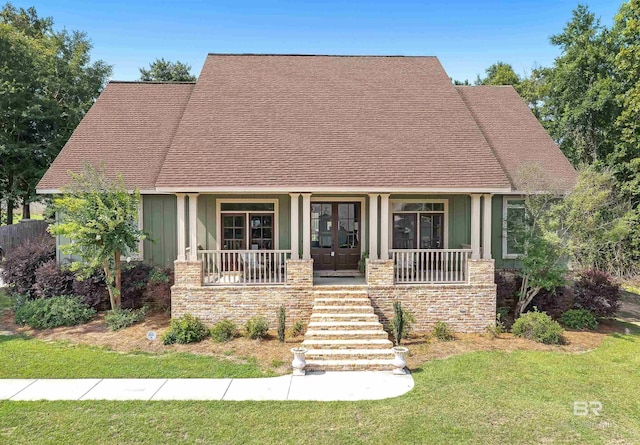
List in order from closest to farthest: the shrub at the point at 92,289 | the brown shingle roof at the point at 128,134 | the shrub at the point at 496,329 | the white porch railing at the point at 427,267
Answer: the shrub at the point at 496,329, the white porch railing at the point at 427,267, the shrub at the point at 92,289, the brown shingle roof at the point at 128,134

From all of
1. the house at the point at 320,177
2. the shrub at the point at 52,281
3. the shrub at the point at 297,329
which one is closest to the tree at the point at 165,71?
the house at the point at 320,177

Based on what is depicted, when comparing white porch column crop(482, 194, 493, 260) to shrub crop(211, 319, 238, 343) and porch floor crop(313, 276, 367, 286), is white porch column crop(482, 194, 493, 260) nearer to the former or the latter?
porch floor crop(313, 276, 367, 286)

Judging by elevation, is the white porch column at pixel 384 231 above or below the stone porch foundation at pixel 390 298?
above

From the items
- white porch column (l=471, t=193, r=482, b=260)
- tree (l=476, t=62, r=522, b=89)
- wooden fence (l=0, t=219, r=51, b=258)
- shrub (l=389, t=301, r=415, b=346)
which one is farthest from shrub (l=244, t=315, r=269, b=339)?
tree (l=476, t=62, r=522, b=89)

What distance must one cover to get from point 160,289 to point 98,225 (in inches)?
101

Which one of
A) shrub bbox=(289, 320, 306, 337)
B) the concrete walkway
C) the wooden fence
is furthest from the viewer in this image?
the wooden fence

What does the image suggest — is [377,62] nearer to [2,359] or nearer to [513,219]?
[513,219]

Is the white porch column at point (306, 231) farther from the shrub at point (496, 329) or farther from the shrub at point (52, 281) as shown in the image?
the shrub at point (52, 281)

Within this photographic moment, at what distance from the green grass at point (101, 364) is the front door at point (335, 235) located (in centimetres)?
543

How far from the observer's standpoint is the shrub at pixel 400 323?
383 inches

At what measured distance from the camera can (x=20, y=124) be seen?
2123 cm

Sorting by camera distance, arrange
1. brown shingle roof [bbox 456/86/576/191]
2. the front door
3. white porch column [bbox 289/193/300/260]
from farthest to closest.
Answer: the front door, brown shingle roof [bbox 456/86/576/191], white porch column [bbox 289/193/300/260]

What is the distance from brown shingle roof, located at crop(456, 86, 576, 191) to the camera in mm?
12645
